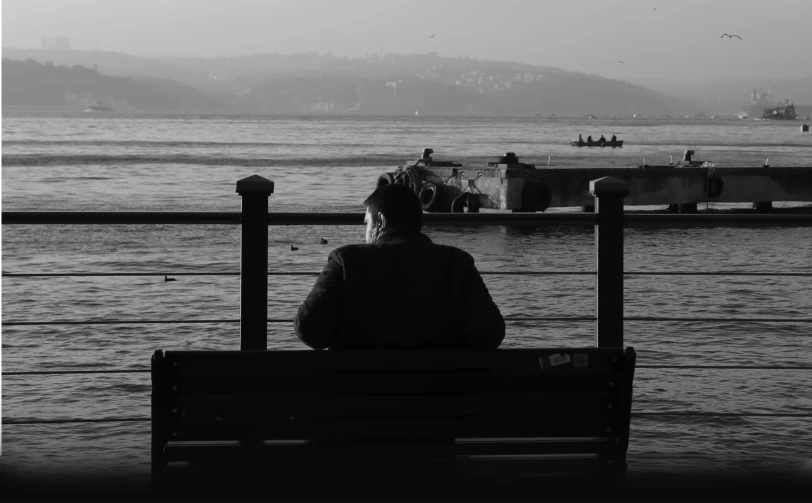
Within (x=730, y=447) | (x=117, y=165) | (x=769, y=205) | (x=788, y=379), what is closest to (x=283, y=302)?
(x=788, y=379)

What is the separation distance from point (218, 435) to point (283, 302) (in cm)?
1850

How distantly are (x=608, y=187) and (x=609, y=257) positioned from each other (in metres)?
0.32

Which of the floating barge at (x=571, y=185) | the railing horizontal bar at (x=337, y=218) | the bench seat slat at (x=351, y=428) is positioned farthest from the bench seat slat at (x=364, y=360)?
the floating barge at (x=571, y=185)

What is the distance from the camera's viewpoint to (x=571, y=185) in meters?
40.4

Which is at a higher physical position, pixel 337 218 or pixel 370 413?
pixel 337 218

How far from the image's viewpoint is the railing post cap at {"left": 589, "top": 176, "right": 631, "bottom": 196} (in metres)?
4.95

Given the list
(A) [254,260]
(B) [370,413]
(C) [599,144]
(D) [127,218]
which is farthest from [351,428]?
(C) [599,144]

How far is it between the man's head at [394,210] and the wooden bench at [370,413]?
472mm

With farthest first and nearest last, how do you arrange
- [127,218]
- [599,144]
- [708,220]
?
[599,144]
[708,220]
[127,218]

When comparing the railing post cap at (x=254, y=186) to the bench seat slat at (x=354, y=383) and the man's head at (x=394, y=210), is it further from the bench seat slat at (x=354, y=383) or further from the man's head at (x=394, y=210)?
the bench seat slat at (x=354, y=383)

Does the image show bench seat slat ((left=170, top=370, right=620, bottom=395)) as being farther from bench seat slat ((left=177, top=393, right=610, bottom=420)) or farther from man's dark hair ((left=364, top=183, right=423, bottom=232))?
man's dark hair ((left=364, top=183, right=423, bottom=232))

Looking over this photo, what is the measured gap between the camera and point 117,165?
288 ft

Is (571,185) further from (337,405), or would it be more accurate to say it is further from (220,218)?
(337,405)

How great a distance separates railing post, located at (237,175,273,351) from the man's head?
1.23m
